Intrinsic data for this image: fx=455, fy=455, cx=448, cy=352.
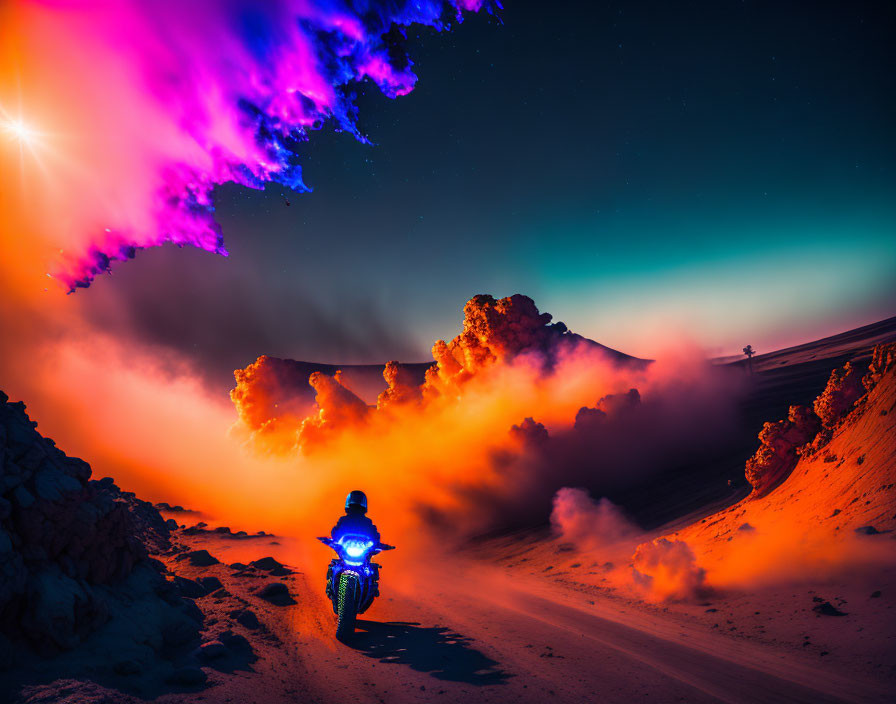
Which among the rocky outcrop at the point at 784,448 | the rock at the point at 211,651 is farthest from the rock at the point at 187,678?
the rocky outcrop at the point at 784,448

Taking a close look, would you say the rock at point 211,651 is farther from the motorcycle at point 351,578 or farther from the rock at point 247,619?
the motorcycle at point 351,578

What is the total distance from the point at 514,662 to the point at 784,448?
444 inches

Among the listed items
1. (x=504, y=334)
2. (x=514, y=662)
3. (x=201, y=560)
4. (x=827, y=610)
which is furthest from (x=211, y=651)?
(x=504, y=334)

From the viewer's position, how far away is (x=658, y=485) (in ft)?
67.7

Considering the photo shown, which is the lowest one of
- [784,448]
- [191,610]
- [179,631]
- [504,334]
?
[179,631]

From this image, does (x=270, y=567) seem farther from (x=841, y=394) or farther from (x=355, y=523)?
(x=841, y=394)

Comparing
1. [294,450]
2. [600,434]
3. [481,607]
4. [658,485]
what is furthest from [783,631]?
[294,450]

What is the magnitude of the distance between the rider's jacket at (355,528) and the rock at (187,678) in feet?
8.09

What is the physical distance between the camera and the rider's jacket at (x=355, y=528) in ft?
24.1

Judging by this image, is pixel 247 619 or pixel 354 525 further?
pixel 247 619

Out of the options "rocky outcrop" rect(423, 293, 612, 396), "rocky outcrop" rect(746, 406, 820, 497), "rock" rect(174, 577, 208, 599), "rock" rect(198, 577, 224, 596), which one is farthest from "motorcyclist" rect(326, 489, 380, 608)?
"rocky outcrop" rect(423, 293, 612, 396)

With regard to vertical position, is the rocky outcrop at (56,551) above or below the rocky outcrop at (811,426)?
below

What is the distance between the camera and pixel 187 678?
5.14 meters

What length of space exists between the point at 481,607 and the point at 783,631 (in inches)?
204
